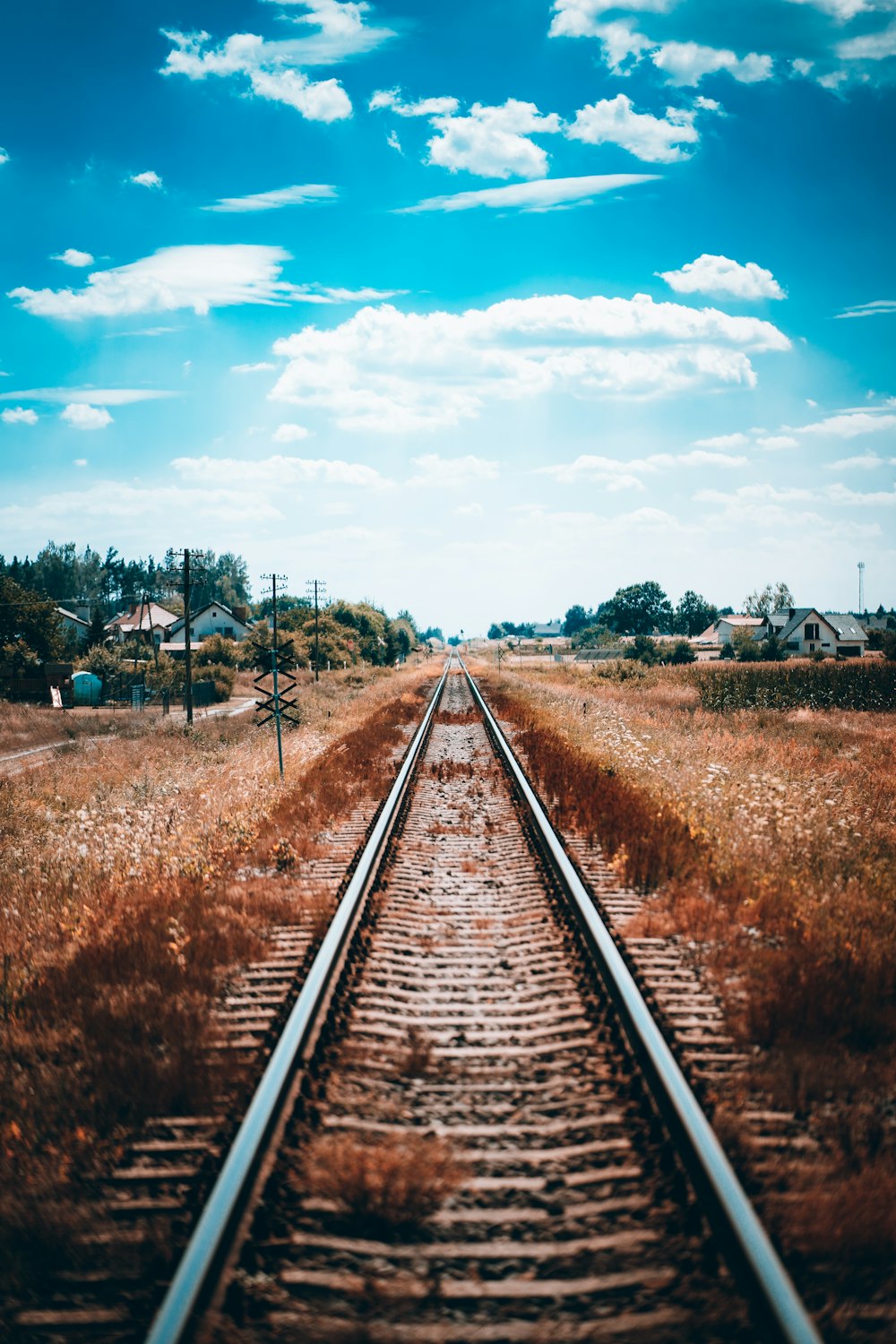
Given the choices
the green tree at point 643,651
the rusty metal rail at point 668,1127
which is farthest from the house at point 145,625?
the rusty metal rail at point 668,1127

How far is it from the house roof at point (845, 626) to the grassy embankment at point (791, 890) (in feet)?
279

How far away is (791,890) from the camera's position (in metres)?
6.88

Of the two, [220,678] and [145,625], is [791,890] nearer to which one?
[220,678]

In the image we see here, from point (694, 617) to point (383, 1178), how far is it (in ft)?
540

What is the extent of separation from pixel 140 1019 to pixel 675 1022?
10.0ft

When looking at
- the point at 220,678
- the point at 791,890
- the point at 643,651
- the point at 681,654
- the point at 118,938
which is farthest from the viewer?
the point at 643,651

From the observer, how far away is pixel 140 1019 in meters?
4.72

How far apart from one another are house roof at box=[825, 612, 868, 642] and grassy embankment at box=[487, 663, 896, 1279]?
279 ft

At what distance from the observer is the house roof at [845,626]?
95.2 meters

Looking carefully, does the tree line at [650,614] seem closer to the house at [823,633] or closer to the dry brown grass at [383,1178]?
the house at [823,633]

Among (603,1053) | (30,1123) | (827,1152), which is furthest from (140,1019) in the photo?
(827,1152)

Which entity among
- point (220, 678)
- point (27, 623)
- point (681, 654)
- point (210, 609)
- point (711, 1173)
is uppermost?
point (210, 609)

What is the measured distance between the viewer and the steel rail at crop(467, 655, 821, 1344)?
8.11 feet

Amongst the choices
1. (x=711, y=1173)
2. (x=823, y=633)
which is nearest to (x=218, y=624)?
(x=823, y=633)
